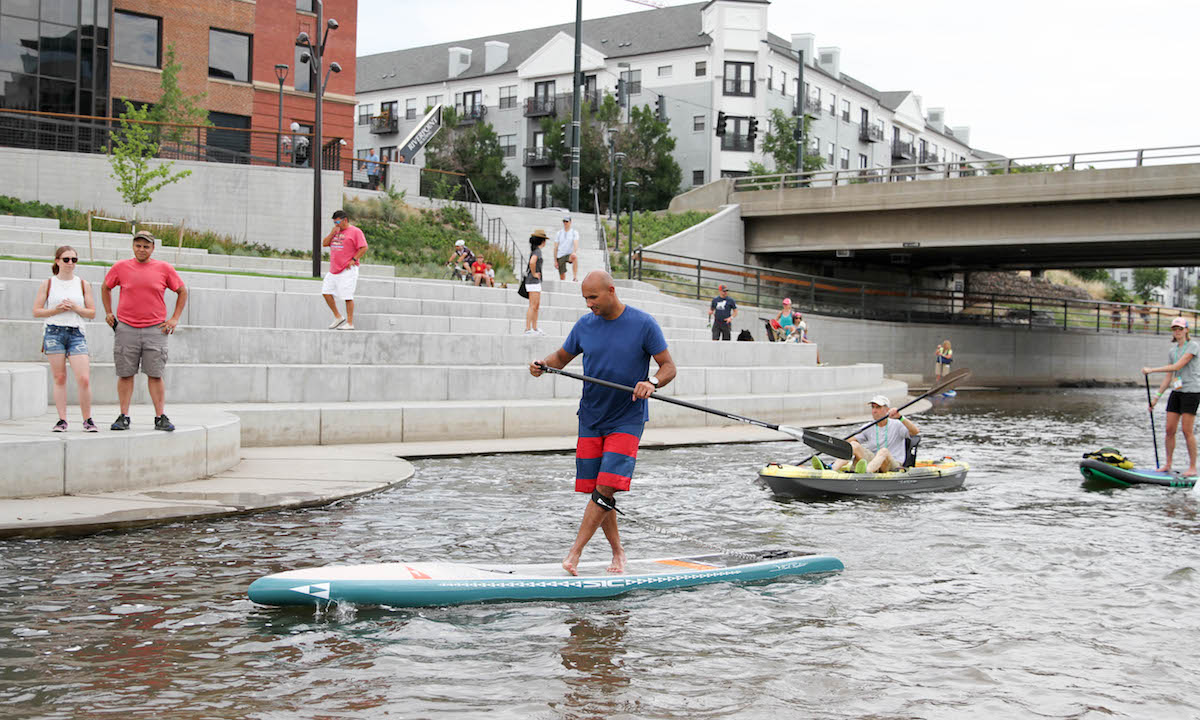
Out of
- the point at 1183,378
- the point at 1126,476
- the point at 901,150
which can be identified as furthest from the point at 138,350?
the point at 901,150

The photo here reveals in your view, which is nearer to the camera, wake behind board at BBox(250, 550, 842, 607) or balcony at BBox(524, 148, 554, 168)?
wake behind board at BBox(250, 550, 842, 607)

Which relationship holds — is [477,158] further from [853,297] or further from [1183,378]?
[1183,378]

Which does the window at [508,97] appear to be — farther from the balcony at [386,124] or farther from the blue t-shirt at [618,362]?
the blue t-shirt at [618,362]

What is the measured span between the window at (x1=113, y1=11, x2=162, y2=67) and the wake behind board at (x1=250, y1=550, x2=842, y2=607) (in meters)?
37.4

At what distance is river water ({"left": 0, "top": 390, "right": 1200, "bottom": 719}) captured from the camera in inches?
205

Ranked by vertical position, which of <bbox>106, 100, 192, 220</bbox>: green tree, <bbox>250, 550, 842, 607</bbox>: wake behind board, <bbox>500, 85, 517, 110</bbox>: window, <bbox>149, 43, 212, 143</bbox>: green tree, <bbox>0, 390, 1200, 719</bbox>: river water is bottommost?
<bbox>0, 390, 1200, 719</bbox>: river water

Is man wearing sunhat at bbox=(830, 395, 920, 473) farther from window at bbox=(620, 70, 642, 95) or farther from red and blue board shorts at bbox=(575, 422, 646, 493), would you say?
window at bbox=(620, 70, 642, 95)

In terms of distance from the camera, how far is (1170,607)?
287 inches

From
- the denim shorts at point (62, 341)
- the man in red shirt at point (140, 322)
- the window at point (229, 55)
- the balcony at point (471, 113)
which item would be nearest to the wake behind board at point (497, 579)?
the man in red shirt at point (140, 322)

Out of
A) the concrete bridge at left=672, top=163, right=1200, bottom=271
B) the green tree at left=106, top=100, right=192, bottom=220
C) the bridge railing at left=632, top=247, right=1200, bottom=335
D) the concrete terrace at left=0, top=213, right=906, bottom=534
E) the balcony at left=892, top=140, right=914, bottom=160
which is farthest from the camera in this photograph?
the balcony at left=892, top=140, right=914, bottom=160

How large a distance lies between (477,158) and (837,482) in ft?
188

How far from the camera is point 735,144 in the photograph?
66062 millimetres

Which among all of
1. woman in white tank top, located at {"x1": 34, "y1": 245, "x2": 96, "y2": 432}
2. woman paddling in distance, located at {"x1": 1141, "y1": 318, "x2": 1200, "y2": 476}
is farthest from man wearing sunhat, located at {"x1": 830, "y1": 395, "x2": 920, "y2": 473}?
woman in white tank top, located at {"x1": 34, "y1": 245, "x2": 96, "y2": 432}

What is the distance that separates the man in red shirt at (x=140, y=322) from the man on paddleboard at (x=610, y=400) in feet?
15.0
